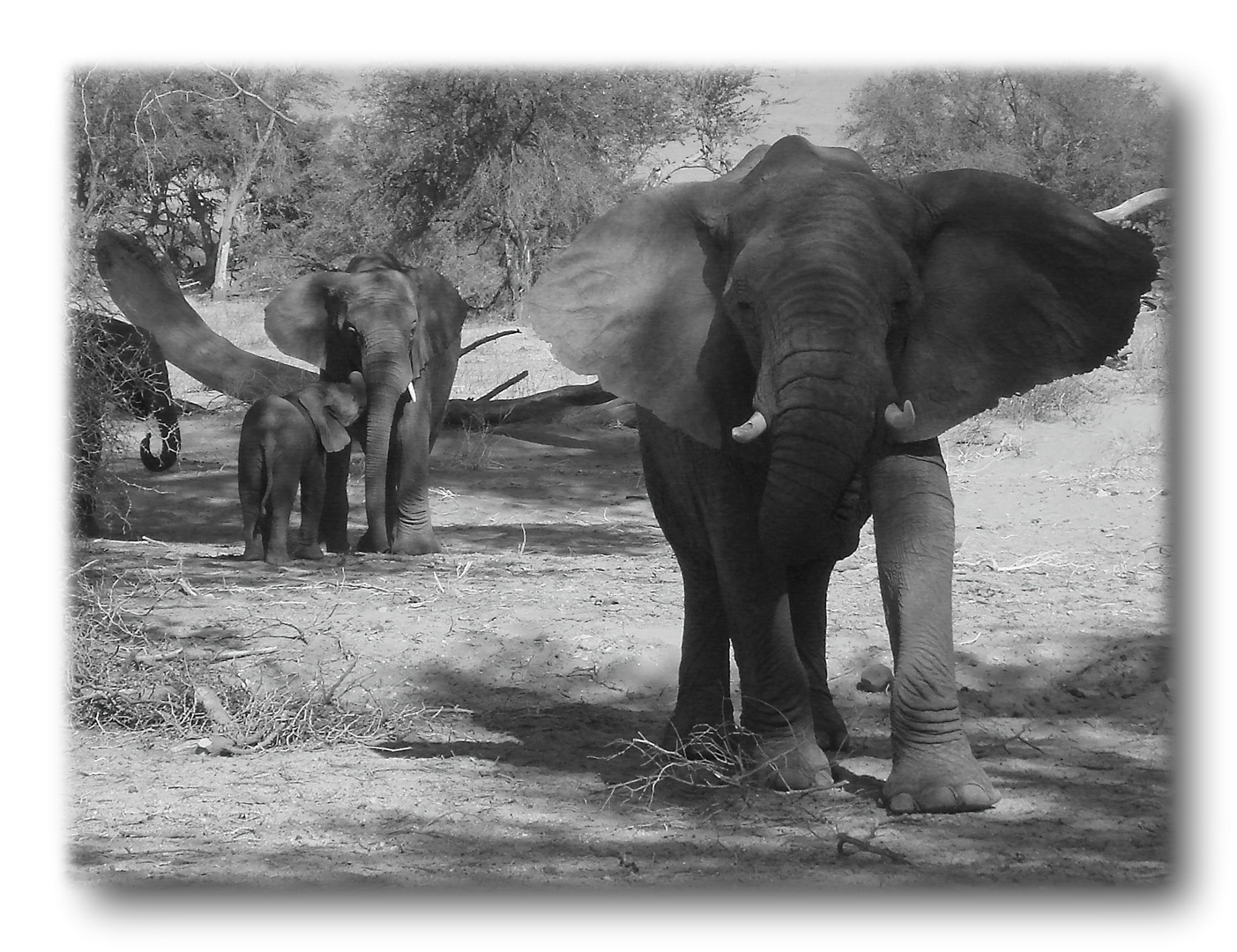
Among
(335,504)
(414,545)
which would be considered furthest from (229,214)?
(414,545)

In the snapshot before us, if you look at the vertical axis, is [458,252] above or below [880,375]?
above

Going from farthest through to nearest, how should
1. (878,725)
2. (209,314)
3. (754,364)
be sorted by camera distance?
(209,314), (878,725), (754,364)

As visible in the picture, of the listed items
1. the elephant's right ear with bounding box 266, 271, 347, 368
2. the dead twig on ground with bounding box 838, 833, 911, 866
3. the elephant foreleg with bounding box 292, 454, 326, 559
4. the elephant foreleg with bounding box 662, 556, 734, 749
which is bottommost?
the dead twig on ground with bounding box 838, 833, 911, 866

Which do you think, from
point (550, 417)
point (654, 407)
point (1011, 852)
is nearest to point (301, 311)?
point (550, 417)

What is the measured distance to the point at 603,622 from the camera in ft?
22.2

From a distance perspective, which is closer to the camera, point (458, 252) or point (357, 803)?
point (357, 803)

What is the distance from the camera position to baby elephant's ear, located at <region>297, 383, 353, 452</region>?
978 cm

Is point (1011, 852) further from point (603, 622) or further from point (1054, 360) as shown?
point (603, 622)

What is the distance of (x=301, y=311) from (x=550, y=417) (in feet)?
14.2

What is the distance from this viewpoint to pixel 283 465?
→ 30.9ft

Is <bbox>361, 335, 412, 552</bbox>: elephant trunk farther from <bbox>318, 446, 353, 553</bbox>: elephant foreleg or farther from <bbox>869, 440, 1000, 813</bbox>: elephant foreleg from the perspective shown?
<bbox>869, 440, 1000, 813</bbox>: elephant foreleg

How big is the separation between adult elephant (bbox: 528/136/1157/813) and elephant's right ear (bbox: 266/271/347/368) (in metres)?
5.84

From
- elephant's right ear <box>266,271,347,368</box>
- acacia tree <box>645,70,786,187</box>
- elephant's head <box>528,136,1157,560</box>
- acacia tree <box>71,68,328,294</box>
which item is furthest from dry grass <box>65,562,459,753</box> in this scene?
acacia tree <box>645,70,786,187</box>

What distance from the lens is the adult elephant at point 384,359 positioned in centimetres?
1005
